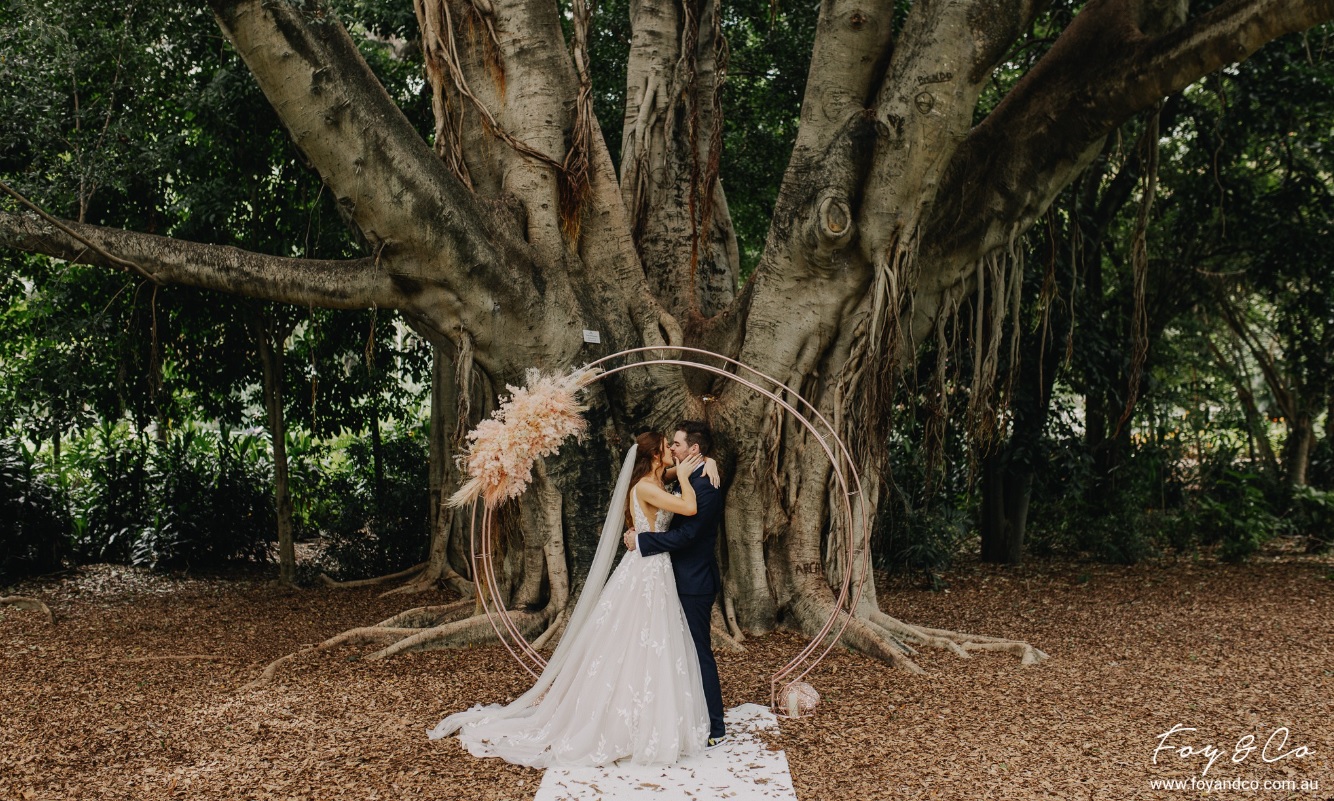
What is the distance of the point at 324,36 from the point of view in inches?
221

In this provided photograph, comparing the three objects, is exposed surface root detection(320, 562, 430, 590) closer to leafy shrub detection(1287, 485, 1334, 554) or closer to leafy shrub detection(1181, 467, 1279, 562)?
leafy shrub detection(1181, 467, 1279, 562)

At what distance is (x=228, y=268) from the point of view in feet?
20.2

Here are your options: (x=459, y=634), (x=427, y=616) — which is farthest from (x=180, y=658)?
(x=459, y=634)

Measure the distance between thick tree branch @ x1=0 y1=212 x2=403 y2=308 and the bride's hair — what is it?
6.39ft

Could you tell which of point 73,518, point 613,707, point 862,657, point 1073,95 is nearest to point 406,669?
point 613,707

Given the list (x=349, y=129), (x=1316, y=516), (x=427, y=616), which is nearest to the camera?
(x=349, y=129)

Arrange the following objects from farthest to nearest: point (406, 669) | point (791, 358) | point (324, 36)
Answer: point (791, 358), point (406, 669), point (324, 36)

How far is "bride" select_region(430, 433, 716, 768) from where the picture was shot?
4637 millimetres

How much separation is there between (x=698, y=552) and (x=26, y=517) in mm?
8024

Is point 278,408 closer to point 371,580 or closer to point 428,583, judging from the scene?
point 371,580

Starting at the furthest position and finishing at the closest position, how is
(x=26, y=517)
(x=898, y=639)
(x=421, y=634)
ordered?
(x=26, y=517), (x=898, y=639), (x=421, y=634)

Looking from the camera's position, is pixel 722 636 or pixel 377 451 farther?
pixel 377 451

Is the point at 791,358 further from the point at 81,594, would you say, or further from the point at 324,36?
the point at 81,594

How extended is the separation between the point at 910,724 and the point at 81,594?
7593 mm
